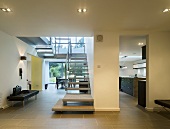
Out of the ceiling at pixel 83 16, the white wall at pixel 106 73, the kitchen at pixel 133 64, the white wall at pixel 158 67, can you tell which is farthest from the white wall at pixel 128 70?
the ceiling at pixel 83 16

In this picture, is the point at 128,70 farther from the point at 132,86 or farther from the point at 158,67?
the point at 158,67

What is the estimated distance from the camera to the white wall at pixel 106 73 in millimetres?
4953

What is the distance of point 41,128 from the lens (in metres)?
3.37

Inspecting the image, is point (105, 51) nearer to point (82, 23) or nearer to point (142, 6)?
point (82, 23)

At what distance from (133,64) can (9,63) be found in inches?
409

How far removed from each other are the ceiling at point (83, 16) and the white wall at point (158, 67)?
37 centimetres

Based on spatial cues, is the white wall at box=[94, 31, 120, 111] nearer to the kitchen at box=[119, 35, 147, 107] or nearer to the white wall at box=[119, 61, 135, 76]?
the kitchen at box=[119, 35, 147, 107]

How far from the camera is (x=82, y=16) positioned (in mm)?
3748

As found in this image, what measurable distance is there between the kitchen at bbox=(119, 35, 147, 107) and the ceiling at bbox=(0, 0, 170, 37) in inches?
58.6

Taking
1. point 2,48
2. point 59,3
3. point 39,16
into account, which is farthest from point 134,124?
point 2,48

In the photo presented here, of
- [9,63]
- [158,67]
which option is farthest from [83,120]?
[9,63]

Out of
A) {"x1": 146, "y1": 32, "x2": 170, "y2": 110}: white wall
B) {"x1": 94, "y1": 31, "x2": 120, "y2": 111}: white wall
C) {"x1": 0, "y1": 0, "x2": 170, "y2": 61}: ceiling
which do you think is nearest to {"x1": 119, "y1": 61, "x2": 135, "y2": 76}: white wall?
{"x1": 146, "y1": 32, "x2": 170, "y2": 110}: white wall

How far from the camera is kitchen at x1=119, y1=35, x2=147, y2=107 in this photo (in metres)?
5.93

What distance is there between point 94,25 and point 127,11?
1.21m
